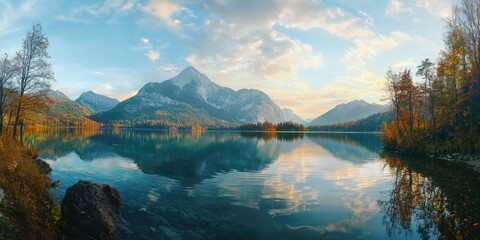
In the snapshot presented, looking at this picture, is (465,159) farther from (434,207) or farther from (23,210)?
(23,210)

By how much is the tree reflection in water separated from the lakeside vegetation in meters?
23.3

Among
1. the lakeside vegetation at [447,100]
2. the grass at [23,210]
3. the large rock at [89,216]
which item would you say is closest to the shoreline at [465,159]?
the lakeside vegetation at [447,100]

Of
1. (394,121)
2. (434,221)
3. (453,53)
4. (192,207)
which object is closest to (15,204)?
(192,207)

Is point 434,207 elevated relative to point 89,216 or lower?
lower

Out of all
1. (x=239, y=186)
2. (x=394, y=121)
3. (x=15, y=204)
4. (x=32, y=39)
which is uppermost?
(x=32, y=39)

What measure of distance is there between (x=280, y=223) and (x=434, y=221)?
8.81 m

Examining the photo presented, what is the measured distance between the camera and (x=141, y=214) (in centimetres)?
1861

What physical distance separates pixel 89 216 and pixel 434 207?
21324 mm

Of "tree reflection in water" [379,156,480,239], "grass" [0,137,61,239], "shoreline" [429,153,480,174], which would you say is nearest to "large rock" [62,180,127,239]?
"grass" [0,137,61,239]

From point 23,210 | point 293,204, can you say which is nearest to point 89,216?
point 23,210

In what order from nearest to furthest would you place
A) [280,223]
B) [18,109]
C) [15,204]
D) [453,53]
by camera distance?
[15,204]
[280,223]
[18,109]
[453,53]

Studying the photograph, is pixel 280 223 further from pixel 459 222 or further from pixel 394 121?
pixel 394 121

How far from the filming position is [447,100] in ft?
178

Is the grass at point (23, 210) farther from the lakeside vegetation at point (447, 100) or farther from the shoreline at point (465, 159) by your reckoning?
the lakeside vegetation at point (447, 100)
